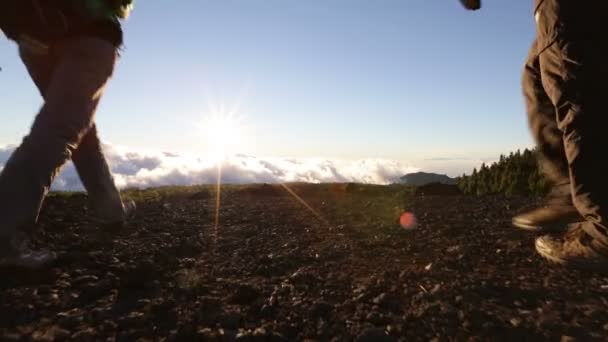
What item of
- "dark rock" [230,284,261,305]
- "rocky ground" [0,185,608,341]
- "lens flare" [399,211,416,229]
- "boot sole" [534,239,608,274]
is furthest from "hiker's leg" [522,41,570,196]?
"dark rock" [230,284,261,305]

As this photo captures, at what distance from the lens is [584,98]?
235 cm

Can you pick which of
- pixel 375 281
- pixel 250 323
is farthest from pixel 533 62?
pixel 250 323

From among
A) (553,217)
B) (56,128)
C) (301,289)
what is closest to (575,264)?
(553,217)

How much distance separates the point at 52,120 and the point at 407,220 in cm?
394

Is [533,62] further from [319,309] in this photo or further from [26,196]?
[26,196]

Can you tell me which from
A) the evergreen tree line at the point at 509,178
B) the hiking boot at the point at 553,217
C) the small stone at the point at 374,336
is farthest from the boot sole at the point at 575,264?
the evergreen tree line at the point at 509,178

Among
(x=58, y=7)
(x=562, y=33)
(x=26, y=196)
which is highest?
(x=58, y=7)

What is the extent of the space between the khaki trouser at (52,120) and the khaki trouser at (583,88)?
3015 mm

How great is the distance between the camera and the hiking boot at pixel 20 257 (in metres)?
2.27

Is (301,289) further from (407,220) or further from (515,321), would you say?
(407,220)

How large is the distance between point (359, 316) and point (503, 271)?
125cm

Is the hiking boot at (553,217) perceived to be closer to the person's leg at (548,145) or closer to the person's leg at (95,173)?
the person's leg at (548,145)

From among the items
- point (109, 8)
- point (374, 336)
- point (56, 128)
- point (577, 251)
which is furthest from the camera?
point (109, 8)

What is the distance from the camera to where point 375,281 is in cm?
246
